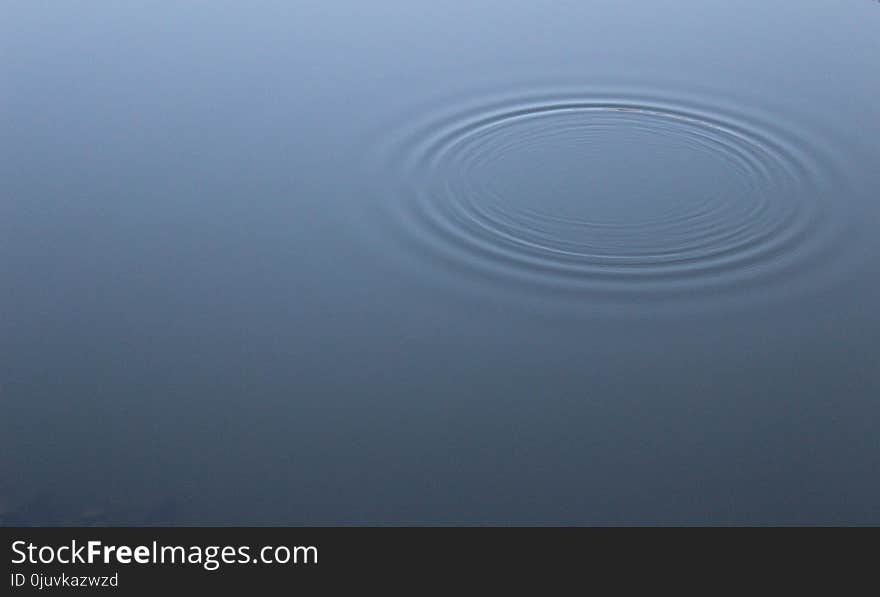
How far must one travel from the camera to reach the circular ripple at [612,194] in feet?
13.7

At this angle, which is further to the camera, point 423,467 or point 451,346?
point 451,346

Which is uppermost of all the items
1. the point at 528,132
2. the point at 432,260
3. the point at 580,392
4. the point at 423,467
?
the point at 528,132

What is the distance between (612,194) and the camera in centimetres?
454

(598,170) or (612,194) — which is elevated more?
(598,170)

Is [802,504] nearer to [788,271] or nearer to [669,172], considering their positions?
[788,271]

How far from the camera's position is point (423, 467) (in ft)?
11.3

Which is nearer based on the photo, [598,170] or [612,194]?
[612,194]

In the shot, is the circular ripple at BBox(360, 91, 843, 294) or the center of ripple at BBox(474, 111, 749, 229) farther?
the center of ripple at BBox(474, 111, 749, 229)

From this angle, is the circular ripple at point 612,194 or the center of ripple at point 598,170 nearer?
the circular ripple at point 612,194

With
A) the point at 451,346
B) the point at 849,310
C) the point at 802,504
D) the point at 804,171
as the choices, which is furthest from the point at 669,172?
the point at 802,504

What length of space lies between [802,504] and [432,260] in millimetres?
1386

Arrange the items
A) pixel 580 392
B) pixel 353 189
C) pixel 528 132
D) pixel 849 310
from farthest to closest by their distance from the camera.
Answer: pixel 528 132, pixel 353 189, pixel 849 310, pixel 580 392

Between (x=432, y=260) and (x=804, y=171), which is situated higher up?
(x=804, y=171)

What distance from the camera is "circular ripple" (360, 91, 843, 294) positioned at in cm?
416
